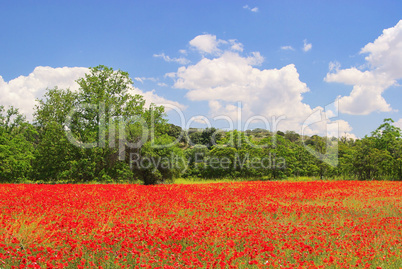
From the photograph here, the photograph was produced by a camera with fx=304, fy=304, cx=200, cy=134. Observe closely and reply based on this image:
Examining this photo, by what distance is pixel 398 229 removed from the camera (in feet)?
31.1

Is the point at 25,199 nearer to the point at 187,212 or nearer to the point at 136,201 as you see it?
the point at 136,201

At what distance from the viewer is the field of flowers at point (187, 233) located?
21.1 feet

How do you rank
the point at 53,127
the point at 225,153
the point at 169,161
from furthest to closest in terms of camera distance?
the point at 225,153 → the point at 53,127 → the point at 169,161

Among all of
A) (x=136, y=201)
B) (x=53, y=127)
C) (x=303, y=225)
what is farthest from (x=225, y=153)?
(x=303, y=225)

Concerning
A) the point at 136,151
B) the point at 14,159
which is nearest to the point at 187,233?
the point at 136,151

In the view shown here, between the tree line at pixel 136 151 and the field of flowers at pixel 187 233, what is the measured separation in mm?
10845

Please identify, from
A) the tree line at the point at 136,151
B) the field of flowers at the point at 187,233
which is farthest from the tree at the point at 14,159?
the field of flowers at the point at 187,233

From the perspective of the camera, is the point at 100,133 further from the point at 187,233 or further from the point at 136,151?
the point at 187,233

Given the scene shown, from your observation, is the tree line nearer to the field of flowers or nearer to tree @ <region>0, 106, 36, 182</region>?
tree @ <region>0, 106, 36, 182</region>

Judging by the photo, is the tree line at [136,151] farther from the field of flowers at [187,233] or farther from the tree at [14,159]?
the field of flowers at [187,233]

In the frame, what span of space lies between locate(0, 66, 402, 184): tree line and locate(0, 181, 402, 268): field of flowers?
10.8m

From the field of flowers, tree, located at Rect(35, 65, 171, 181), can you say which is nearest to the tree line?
tree, located at Rect(35, 65, 171, 181)

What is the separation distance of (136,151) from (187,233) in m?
18.3

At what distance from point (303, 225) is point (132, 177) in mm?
17917
